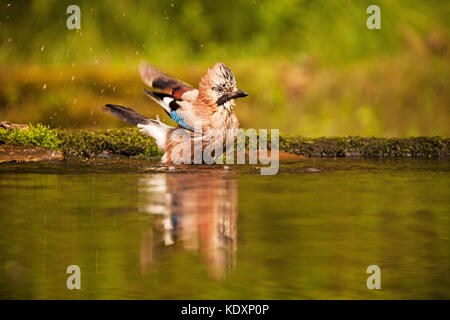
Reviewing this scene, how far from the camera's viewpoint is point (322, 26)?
55.9 feet

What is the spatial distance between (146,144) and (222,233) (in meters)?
6.45

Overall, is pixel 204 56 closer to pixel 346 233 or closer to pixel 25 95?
pixel 25 95

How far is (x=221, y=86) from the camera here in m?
10.6

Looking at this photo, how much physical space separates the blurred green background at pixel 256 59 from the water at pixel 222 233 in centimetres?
519

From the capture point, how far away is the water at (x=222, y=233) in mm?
4668

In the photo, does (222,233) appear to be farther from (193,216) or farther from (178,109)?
(178,109)

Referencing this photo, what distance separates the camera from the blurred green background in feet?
50.4

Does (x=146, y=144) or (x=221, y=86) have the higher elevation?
(x=221, y=86)

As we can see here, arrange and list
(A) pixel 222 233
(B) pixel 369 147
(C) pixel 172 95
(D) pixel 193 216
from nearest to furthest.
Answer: (A) pixel 222 233 < (D) pixel 193 216 < (C) pixel 172 95 < (B) pixel 369 147

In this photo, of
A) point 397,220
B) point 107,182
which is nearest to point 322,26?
point 107,182

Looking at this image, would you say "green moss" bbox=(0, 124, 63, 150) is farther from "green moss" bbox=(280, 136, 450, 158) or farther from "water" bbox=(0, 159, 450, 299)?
"green moss" bbox=(280, 136, 450, 158)

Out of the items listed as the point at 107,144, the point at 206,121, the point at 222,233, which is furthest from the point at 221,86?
the point at 222,233

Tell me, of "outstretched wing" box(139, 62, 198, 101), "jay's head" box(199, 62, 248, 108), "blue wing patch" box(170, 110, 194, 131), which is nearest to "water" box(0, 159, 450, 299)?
"blue wing patch" box(170, 110, 194, 131)

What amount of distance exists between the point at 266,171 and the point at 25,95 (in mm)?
6970
